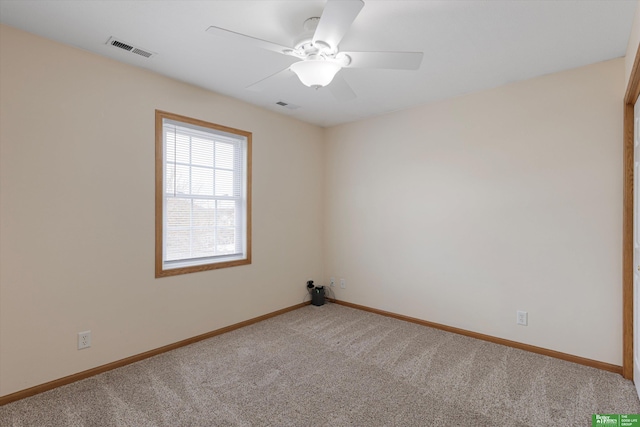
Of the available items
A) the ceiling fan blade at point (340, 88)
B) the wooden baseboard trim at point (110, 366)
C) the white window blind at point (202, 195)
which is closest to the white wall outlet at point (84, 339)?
the wooden baseboard trim at point (110, 366)

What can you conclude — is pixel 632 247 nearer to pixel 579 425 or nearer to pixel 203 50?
pixel 579 425

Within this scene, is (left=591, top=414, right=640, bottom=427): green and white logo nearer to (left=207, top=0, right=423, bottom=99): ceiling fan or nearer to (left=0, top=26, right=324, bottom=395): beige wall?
(left=207, top=0, right=423, bottom=99): ceiling fan

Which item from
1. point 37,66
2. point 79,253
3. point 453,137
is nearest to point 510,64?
point 453,137

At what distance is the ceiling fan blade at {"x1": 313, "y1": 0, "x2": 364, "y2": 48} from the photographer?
1487 millimetres

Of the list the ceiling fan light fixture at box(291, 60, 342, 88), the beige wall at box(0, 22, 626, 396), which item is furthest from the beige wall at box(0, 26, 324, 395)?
the ceiling fan light fixture at box(291, 60, 342, 88)

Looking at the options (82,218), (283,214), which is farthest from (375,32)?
(82,218)

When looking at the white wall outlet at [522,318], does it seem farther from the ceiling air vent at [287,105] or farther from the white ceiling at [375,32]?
the ceiling air vent at [287,105]

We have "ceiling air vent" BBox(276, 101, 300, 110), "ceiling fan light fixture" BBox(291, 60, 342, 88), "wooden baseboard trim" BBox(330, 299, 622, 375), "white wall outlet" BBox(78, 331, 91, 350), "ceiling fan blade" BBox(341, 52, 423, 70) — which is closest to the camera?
"ceiling fan blade" BBox(341, 52, 423, 70)

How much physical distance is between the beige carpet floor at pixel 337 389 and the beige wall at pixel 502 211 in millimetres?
414

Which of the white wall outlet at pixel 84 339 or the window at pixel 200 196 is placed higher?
the window at pixel 200 196

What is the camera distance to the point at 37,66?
2260 mm

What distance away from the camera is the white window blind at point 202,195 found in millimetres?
3104

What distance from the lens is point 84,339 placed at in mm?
2467

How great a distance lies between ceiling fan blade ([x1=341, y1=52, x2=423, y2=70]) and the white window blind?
1919 millimetres
